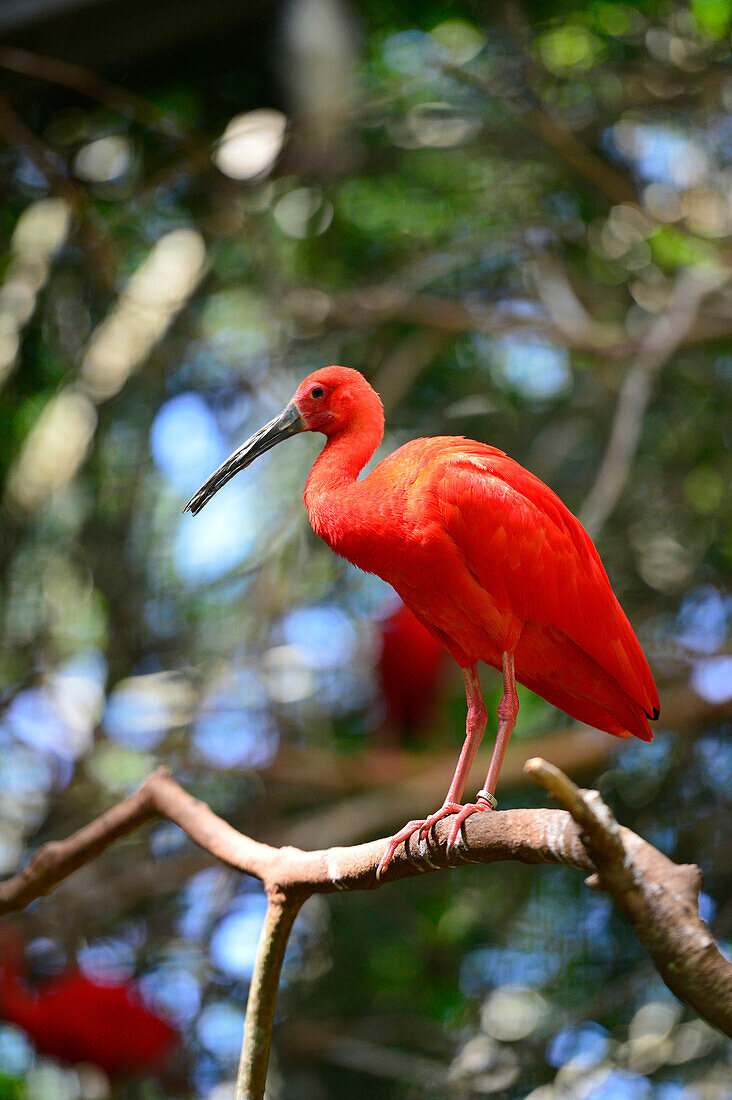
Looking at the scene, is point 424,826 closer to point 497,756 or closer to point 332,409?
point 497,756

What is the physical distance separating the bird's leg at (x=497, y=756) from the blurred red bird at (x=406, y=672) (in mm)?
1701

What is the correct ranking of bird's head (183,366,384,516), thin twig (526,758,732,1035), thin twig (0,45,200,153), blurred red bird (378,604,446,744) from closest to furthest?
thin twig (526,758,732,1035) → bird's head (183,366,384,516) → thin twig (0,45,200,153) → blurred red bird (378,604,446,744)

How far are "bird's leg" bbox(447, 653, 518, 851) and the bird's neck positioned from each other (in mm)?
219

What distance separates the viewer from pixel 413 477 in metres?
1.02

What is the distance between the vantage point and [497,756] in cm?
101

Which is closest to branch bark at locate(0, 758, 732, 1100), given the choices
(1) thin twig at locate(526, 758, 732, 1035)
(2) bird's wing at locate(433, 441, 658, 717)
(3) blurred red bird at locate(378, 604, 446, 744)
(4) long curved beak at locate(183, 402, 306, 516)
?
(1) thin twig at locate(526, 758, 732, 1035)

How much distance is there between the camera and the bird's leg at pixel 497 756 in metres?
0.93

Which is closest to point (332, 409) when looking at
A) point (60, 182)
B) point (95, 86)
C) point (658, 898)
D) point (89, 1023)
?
point (658, 898)

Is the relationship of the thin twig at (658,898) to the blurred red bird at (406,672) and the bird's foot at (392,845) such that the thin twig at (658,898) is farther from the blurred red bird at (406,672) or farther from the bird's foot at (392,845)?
the blurred red bird at (406,672)

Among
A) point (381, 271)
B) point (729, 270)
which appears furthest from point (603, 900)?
point (381, 271)

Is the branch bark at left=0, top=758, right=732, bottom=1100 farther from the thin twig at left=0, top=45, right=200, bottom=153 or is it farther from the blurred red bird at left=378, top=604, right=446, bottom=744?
the thin twig at left=0, top=45, right=200, bottom=153

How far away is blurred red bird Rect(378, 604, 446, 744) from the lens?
2.88 meters

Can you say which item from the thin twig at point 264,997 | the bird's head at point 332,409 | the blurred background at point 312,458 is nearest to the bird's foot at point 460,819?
the thin twig at point 264,997

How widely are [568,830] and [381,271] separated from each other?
2701 mm
